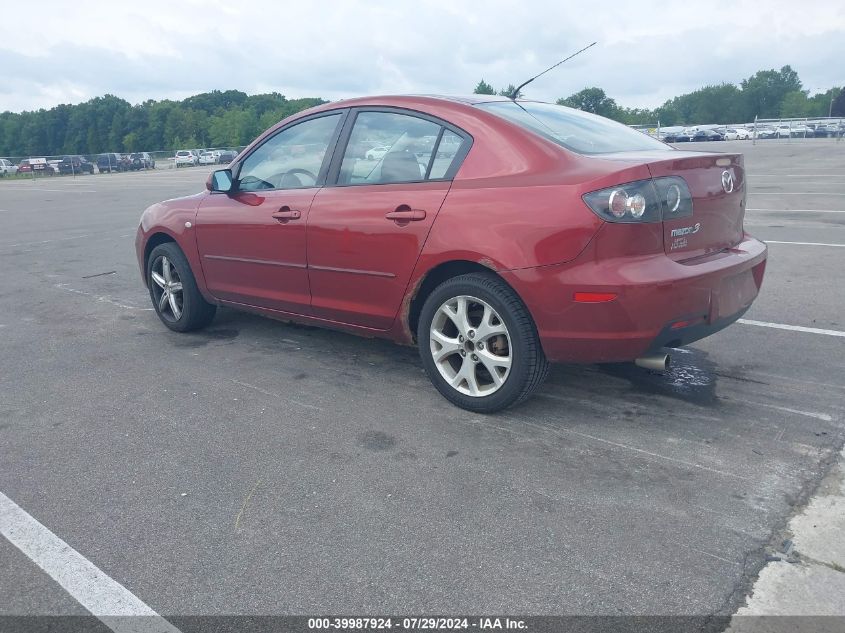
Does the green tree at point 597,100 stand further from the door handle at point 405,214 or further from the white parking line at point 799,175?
the door handle at point 405,214

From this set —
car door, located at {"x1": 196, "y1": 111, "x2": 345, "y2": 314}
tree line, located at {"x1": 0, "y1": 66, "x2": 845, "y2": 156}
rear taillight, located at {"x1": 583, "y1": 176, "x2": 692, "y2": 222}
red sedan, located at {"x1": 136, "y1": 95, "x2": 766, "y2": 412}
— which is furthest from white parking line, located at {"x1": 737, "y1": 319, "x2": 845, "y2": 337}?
tree line, located at {"x1": 0, "y1": 66, "x2": 845, "y2": 156}

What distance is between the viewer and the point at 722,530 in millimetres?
2748

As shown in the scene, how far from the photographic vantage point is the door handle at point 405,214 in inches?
154

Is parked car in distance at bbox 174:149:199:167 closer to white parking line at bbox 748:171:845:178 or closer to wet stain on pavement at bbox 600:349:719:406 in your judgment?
white parking line at bbox 748:171:845:178

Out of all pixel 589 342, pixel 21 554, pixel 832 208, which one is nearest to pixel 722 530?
pixel 589 342

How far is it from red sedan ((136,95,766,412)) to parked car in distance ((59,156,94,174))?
162 ft

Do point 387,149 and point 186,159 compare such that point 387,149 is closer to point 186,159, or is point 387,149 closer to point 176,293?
point 176,293

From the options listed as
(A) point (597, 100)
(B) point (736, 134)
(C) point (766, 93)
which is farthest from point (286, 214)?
(C) point (766, 93)

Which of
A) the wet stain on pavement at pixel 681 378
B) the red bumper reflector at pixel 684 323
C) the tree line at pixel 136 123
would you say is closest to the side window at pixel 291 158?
→ the wet stain on pavement at pixel 681 378

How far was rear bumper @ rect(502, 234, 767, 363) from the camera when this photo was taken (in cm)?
336

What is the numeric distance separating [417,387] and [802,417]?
6.70 feet

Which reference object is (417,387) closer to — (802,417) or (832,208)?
(802,417)

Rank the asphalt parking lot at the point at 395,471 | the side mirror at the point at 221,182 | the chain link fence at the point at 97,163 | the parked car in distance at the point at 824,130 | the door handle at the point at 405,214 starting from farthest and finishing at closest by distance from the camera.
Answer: the chain link fence at the point at 97,163
the parked car in distance at the point at 824,130
the side mirror at the point at 221,182
the door handle at the point at 405,214
the asphalt parking lot at the point at 395,471

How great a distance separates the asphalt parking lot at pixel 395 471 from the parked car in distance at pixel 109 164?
50039 millimetres
